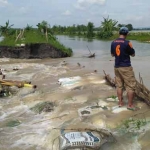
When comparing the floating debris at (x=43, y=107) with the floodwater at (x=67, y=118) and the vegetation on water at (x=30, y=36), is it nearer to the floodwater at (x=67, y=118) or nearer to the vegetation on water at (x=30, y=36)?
the floodwater at (x=67, y=118)

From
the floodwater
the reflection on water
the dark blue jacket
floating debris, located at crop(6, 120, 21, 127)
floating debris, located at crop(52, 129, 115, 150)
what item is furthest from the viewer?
A: the reflection on water

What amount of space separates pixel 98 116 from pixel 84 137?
1.56 m

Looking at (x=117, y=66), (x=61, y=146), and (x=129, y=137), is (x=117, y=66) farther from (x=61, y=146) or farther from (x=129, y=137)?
(x=61, y=146)

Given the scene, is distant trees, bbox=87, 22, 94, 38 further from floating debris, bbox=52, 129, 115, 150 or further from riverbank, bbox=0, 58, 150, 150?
floating debris, bbox=52, 129, 115, 150

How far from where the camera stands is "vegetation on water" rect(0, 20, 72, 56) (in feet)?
83.0

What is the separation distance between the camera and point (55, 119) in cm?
667

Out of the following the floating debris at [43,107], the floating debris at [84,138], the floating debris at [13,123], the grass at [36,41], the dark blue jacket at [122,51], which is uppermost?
the dark blue jacket at [122,51]

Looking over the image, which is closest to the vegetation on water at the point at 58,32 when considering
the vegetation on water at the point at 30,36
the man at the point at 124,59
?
the vegetation on water at the point at 30,36

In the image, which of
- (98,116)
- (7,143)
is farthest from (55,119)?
(7,143)

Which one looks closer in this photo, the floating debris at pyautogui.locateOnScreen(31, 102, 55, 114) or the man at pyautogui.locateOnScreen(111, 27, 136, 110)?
the man at pyautogui.locateOnScreen(111, 27, 136, 110)

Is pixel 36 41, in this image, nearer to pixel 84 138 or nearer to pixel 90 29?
pixel 84 138

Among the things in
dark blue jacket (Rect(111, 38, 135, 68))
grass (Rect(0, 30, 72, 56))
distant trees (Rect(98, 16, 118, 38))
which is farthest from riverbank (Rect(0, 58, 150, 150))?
distant trees (Rect(98, 16, 118, 38))

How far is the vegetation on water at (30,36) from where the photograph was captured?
25.3 meters

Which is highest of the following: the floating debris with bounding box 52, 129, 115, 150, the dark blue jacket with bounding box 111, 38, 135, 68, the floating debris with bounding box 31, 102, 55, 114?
the dark blue jacket with bounding box 111, 38, 135, 68
